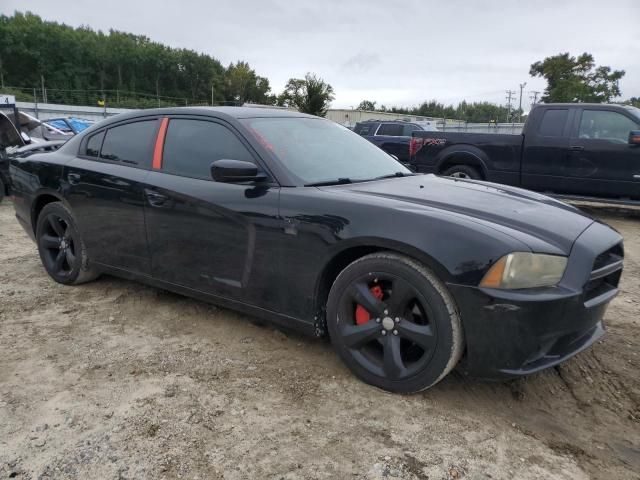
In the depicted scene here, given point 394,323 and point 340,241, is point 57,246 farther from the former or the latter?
point 394,323

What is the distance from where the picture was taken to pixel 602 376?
300 cm

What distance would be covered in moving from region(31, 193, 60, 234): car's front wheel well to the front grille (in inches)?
162

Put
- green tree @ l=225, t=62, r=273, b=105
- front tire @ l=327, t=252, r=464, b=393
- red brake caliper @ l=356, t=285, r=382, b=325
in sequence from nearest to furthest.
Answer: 1. front tire @ l=327, t=252, r=464, b=393
2. red brake caliper @ l=356, t=285, r=382, b=325
3. green tree @ l=225, t=62, r=273, b=105

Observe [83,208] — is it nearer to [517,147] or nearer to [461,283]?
[461,283]

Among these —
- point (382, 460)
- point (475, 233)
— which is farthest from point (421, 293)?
point (382, 460)

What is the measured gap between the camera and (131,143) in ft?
A: 12.8

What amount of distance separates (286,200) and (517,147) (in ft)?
22.1

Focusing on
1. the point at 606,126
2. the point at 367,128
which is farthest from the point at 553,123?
the point at 367,128

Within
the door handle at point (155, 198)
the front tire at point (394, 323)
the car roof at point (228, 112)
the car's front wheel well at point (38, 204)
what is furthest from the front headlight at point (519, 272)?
the car's front wheel well at point (38, 204)

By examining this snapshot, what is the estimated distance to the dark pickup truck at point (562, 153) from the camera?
26.1 ft

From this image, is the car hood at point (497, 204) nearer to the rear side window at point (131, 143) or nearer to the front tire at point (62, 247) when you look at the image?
the rear side window at point (131, 143)

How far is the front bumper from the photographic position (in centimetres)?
237

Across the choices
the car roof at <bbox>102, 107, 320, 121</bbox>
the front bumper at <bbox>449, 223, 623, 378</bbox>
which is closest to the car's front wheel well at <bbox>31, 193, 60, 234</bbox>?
the car roof at <bbox>102, 107, 320, 121</bbox>

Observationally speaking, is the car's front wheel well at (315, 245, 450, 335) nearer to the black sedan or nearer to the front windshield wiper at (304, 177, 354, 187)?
the black sedan
